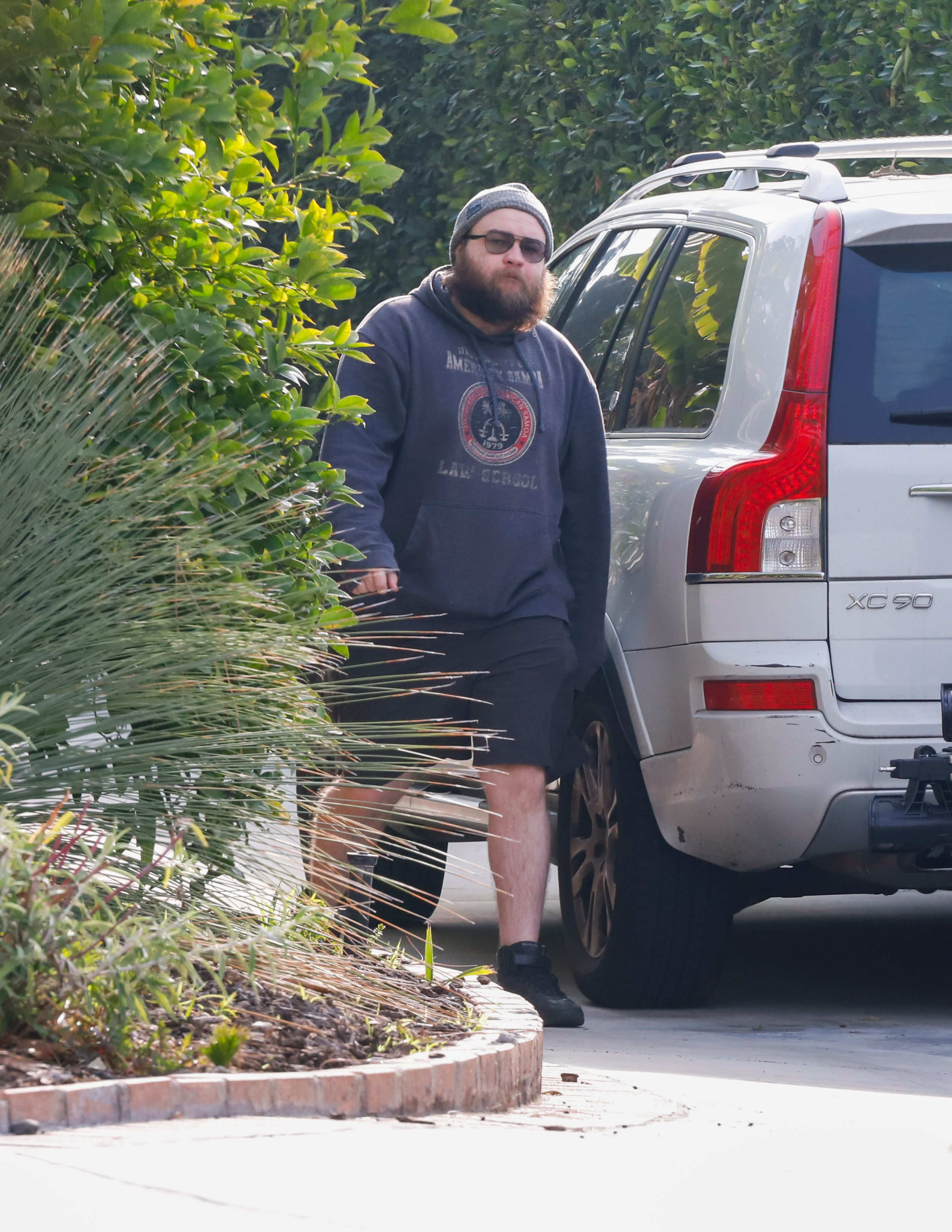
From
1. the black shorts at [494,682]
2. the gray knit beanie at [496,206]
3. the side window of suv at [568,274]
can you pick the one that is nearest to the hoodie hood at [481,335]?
the gray knit beanie at [496,206]

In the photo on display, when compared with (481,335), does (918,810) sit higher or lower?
lower

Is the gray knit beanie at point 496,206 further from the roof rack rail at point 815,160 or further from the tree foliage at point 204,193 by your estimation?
the tree foliage at point 204,193

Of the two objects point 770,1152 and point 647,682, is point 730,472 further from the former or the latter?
point 770,1152

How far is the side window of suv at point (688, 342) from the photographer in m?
5.38

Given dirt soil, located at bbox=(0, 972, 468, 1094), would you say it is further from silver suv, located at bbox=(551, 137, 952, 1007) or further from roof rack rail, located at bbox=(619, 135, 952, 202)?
roof rack rail, located at bbox=(619, 135, 952, 202)

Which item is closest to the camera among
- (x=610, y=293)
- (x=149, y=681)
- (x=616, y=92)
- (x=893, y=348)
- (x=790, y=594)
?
(x=149, y=681)

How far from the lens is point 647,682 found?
17.4ft

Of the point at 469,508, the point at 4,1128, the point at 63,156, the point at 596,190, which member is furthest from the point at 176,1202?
the point at 596,190

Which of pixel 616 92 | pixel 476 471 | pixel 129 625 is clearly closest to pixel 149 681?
pixel 129 625

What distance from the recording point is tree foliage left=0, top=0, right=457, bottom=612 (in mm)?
4301

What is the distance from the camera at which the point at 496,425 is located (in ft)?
17.8

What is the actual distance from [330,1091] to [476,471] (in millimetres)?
2292

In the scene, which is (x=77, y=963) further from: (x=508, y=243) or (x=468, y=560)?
(x=508, y=243)

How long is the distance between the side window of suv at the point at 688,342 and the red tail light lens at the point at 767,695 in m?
0.74
